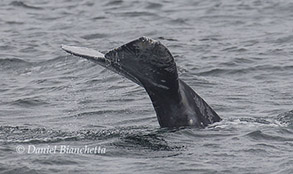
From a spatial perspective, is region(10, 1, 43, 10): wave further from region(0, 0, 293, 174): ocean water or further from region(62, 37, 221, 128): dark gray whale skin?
region(62, 37, 221, 128): dark gray whale skin

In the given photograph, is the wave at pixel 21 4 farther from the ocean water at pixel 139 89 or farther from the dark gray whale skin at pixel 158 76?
the dark gray whale skin at pixel 158 76

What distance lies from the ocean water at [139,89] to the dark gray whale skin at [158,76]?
0.20 metres

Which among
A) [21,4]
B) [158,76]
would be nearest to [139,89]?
[158,76]

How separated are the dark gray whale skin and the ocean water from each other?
0.20m

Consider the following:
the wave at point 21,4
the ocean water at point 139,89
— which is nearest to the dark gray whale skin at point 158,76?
the ocean water at point 139,89

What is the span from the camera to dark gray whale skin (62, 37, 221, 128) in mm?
9656

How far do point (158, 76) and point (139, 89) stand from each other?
15.5ft

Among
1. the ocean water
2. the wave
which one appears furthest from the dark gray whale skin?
the wave

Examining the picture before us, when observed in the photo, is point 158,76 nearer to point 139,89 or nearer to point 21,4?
point 139,89

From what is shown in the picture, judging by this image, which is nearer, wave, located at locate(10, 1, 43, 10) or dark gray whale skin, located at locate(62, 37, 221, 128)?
dark gray whale skin, located at locate(62, 37, 221, 128)

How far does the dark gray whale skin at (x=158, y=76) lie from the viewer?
966cm

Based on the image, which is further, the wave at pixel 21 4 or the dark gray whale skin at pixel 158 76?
the wave at pixel 21 4

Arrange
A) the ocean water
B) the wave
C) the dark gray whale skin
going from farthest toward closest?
the wave
the dark gray whale skin
the ocean water

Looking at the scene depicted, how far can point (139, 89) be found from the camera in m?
14.5
